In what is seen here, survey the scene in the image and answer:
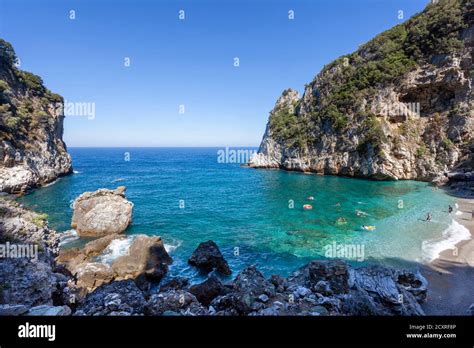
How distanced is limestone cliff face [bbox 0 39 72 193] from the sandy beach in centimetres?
4446

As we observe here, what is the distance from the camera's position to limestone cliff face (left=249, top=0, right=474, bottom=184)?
1526 inches

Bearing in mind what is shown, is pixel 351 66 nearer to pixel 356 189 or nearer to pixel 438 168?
pixel 438 168

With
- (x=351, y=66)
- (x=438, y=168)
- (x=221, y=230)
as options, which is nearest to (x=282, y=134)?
(x=351, y=66)

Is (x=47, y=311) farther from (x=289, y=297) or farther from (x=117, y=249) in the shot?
(x=117, y=249)

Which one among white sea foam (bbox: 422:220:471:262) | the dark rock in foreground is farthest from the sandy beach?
the dark rock in foreground

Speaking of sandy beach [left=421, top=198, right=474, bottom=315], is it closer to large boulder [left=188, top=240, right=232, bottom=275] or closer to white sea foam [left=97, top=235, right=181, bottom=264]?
large boulder [left=188, top=240, right=232, bottom=275]

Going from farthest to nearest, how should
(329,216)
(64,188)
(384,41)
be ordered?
(384,41) → (64,188) → (329,216)

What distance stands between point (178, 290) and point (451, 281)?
13.8 metres

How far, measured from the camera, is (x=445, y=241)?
17.0 m

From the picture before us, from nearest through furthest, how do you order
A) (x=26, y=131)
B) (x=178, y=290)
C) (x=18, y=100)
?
(x=178, y=290) → (x=26, y=131) → (x=18, y=100)

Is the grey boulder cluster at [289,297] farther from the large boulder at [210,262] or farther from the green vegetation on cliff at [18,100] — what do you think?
the green vegetation on cliff at [18,100]
